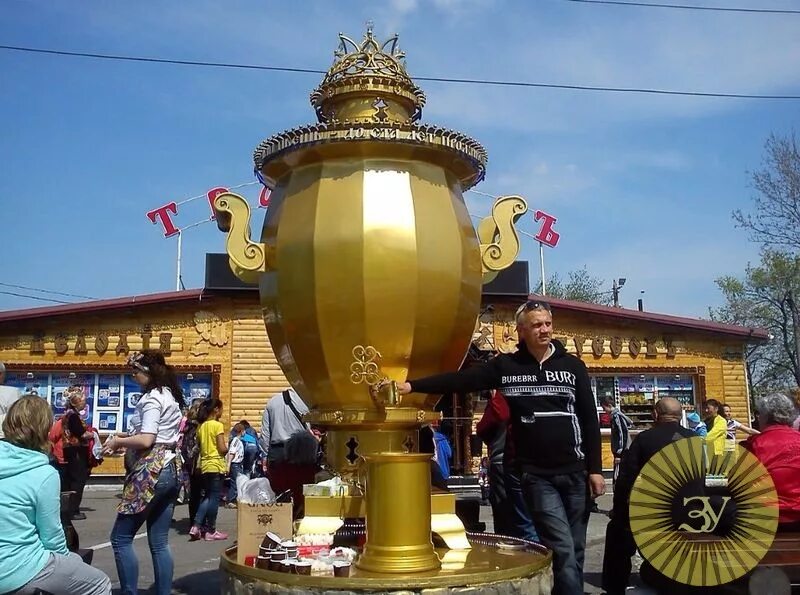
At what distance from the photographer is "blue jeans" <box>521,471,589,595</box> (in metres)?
3.39

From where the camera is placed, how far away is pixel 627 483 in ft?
16.2

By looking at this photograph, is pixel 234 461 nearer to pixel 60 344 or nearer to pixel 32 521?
pixel 60 344

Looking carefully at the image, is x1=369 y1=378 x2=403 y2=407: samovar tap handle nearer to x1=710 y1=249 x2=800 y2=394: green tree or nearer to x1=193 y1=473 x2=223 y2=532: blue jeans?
x1=193 y1=473 x2=223 y2=532: blue jeans

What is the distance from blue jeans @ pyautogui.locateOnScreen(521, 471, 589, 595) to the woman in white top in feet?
6.59

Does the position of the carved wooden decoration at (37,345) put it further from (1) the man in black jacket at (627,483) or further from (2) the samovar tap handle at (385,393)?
(2) the samovar tap handle at (385,393)

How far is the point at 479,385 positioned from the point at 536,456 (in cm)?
41

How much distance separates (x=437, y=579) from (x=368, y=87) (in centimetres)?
225

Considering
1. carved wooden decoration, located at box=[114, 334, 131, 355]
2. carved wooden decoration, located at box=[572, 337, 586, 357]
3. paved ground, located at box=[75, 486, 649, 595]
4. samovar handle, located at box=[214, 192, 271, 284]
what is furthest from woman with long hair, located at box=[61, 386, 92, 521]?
carved wooden decoration, located at box=[572, 337, 586, 357]

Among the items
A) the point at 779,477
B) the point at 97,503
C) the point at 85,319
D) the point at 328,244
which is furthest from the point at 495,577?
the point at 85,319

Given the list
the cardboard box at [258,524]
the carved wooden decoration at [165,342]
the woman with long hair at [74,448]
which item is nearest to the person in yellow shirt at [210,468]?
the woman with long hair at [74,448]

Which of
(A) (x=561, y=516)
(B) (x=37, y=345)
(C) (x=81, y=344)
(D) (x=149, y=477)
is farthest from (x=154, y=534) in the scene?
(B) (x=37, y=345)

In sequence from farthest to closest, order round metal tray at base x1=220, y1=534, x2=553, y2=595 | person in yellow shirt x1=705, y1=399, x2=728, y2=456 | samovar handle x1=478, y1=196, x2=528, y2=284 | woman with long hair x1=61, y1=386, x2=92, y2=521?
woman with long hair x1=61, y1=386, x2=92, y2=521
person in yellow shirt x1=705, y1=399, x2=728, y2=456
samovar handle x1=478, y1=196, x2=528, y2=284
round metal tray at base x1=220, y1=534, x2=553, y2=595

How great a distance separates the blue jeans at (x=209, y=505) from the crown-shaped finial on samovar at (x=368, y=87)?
5.48m

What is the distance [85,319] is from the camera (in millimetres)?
13891
